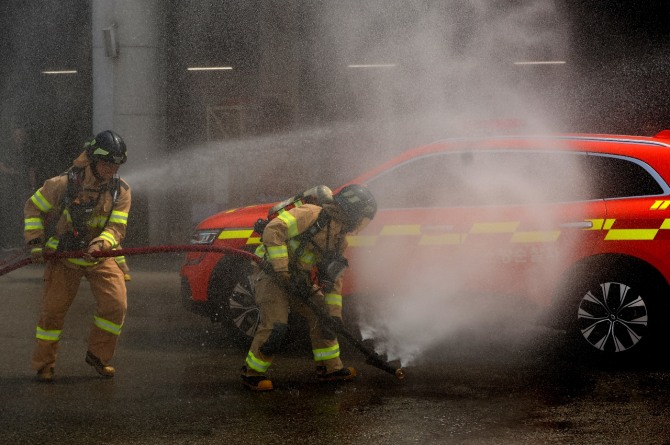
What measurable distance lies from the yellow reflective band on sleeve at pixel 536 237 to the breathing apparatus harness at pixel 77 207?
3081 mm

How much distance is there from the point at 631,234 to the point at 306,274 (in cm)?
255

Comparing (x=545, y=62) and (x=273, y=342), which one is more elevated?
(x=545, y=62)

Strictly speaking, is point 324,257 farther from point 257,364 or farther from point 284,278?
point 257,364

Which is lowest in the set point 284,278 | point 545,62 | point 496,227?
point 284,278

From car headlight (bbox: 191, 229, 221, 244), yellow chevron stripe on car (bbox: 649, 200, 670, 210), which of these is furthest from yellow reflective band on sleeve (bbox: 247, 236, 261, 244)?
yellow chevron stripe on car (bbox: 649, 200, 670, 210)

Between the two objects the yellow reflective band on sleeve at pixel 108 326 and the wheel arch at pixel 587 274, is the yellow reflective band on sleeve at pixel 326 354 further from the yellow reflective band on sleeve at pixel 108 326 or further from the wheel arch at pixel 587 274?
the wheel arch at pixel 587 274

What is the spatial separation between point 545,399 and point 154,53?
38.9 ft

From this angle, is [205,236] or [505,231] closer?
[505,231]

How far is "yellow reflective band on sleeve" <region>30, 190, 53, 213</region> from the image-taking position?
696 centimetres

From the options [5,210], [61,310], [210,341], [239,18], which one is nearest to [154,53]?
[239,18]

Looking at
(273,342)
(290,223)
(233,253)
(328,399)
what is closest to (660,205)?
(290,223)

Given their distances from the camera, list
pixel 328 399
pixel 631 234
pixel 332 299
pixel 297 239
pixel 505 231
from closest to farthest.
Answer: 1. pixel 328 399
2. pixel 297 239
3. pixel 332 299
4. pixel 631 234
5. pixel 505 231

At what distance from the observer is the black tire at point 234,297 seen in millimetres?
8219

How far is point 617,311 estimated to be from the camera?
759cm
